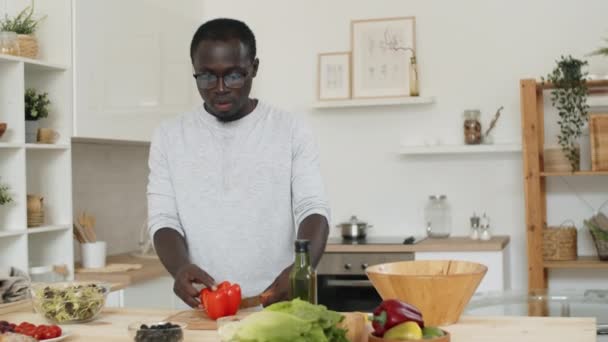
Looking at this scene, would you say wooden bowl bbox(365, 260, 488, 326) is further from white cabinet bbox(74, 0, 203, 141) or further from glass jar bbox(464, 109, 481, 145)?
glass jar bbox(464, 109, 481, 145)

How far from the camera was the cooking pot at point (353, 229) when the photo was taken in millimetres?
4855

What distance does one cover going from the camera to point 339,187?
520 centimetres

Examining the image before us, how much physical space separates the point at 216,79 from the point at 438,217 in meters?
2.73

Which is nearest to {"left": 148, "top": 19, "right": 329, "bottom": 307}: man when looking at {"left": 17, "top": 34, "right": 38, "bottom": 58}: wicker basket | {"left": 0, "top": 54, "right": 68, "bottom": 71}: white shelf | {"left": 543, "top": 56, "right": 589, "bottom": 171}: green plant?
{"left": 0, "top": 54, "right": 68, "bottom": 71}: white shelf

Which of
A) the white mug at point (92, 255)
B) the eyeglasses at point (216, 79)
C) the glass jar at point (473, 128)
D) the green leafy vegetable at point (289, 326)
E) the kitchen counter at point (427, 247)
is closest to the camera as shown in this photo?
the green leafy vegetable at point (289, 326)

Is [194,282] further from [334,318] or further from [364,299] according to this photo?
[364,299]

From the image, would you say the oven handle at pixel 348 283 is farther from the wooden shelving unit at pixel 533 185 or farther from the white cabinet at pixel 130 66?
the white cabinet at pixel 130 66

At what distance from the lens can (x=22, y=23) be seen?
146 inches

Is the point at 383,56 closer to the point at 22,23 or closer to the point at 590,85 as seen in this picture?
the point at 590,85

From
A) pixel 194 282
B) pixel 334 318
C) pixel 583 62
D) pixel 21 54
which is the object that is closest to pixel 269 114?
pixel 194 282

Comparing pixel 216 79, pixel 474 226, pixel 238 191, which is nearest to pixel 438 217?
pixel 474 226

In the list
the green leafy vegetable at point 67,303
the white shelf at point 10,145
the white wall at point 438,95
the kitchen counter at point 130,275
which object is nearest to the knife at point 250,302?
the green leafy vegetable at point 67,303

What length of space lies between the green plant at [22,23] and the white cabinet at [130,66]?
0.19m

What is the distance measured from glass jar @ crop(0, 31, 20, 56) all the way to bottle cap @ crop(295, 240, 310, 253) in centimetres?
222
